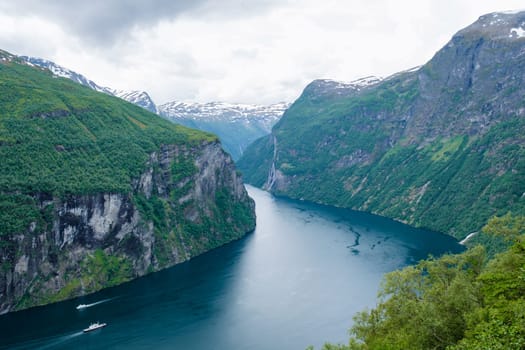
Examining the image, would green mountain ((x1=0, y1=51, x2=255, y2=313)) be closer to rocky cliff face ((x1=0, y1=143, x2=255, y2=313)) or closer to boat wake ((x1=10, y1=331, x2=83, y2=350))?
rocky cliff face ((x1=0, y1=143, x2=255, y2=313))

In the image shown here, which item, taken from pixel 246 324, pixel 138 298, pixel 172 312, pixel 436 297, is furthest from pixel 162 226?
pixel 436 297

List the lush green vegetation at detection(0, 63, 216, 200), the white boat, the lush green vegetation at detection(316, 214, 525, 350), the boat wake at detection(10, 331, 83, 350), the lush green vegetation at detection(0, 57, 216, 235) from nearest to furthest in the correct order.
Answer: the lush green vegetation at detection(316, 214, 525, 350) → the boat wake at detection(10, 331, 83, 350) → the white boat → the lush green vegetation at detection(0, 57, 216, 235) → the lush green vegetation at detection(0, 63, 216, 200)

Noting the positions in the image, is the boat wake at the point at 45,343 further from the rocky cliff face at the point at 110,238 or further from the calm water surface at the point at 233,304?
the rocky cliff face at the point at 110,238

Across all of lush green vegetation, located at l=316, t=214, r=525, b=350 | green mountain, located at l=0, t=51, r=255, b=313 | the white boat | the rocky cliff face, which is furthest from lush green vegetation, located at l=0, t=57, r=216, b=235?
lush green vegetation, located at l=316, t=214, r=525, b=350

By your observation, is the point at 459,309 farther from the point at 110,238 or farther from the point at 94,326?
the point at 110,238

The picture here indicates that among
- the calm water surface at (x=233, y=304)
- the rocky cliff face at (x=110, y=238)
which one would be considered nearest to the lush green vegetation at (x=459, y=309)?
the calm water surface at (x=233, y=304)

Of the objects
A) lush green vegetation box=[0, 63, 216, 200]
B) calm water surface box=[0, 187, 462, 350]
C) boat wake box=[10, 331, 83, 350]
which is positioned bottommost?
calm water surface box=[0, 187, 462, 350]

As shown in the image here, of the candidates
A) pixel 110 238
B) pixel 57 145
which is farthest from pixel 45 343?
pixel 57 145
